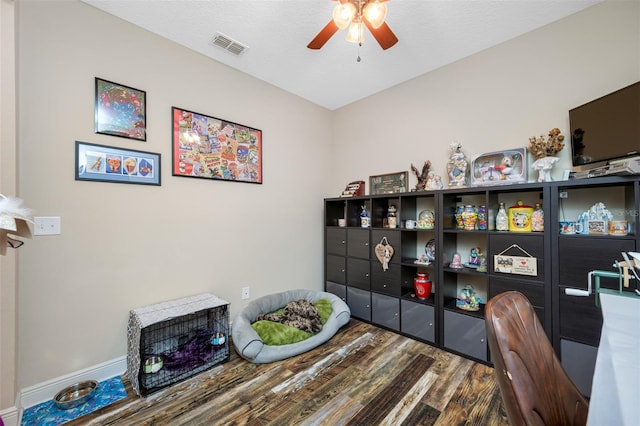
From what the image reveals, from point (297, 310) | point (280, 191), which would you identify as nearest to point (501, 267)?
point (297, 310)

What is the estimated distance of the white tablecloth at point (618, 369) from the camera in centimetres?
56

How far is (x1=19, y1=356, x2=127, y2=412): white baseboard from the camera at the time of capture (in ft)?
5.31

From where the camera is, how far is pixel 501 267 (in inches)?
77.8

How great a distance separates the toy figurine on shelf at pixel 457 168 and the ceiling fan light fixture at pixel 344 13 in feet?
4.89

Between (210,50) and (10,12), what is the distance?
1225mm

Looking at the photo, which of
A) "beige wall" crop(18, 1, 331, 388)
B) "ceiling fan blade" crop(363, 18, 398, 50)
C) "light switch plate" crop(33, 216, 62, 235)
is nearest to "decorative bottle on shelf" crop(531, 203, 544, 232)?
"ceiling fan blade" crop(363, 18, 398, 50)

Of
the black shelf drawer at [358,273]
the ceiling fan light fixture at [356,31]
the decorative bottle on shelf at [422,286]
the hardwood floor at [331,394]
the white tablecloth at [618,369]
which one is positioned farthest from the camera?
the black shelf drawer at [358,273]

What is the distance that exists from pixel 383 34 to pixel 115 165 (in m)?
2.18

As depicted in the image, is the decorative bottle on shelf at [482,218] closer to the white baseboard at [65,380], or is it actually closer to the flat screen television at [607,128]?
the flat screen television at [607,128]

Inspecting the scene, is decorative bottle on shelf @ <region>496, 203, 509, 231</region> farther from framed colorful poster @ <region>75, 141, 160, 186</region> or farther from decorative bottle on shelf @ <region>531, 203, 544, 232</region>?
framed colorful poster @ <region>75, 141, 160, 186</region>

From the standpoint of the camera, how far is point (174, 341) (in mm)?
2021

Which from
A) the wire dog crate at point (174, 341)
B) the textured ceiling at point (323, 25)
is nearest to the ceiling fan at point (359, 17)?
the textured ceiling at point (323, 25)

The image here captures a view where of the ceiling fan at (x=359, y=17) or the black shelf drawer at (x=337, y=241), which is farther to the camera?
the black shelf drawer at (x=337, y=241)

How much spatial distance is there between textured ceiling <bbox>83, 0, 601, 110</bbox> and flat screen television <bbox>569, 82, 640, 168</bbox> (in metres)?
0.84
